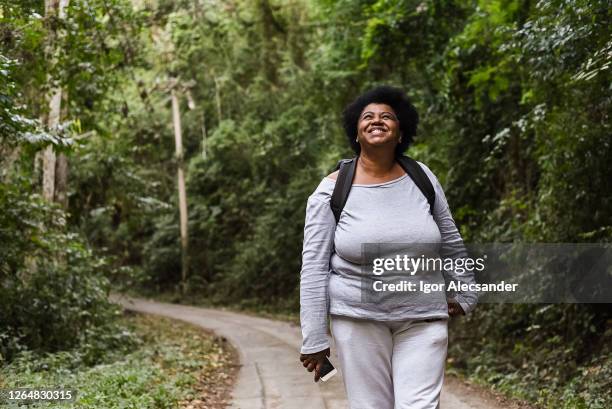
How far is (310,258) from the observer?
→ 3133mm

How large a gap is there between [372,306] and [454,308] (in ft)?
1.62

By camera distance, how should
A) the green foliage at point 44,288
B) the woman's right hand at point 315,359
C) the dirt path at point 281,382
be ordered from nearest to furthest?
the woman's right hand at point 315,359 < the dirt path at point 281,382 < the green foliage at point 44,288

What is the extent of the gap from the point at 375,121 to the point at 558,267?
253 inches

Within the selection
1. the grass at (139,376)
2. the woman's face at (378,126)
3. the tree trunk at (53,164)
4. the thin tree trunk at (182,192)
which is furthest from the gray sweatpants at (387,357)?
the thin tree trunk at (182,192)

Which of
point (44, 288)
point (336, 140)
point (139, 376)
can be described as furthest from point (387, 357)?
point (336, 140)

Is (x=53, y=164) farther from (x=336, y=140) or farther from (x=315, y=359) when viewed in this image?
(x=315, y=359)

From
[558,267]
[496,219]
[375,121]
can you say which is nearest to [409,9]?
[496,219]

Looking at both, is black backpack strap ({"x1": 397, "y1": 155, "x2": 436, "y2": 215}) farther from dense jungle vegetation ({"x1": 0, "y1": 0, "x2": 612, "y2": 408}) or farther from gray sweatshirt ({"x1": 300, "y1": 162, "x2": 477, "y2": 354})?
dense jungle vegetation ({"x1": 0, "y1": 0, "x2": 612, "y2": 408})

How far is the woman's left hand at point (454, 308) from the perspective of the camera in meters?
3.28

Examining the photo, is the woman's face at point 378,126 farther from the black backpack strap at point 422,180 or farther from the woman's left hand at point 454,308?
the woman's left hand at point 454,308

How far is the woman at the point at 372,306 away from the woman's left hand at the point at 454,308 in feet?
0.35

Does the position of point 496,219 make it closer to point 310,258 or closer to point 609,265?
point 609,265

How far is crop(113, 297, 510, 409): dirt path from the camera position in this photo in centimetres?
731

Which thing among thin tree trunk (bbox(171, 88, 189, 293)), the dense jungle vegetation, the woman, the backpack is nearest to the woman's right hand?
the woman
